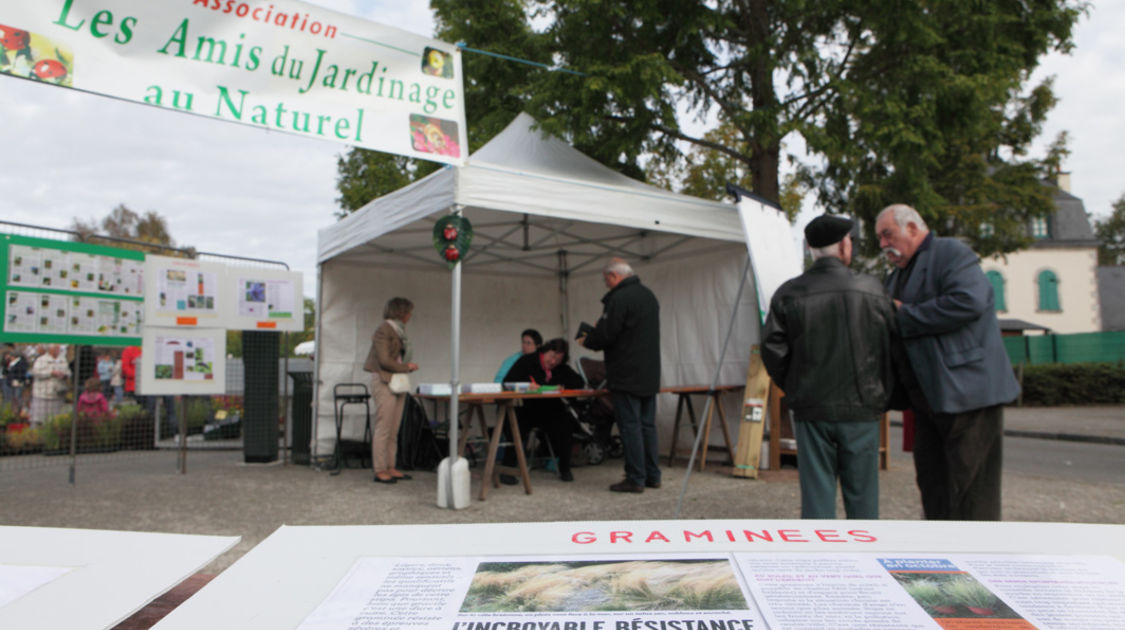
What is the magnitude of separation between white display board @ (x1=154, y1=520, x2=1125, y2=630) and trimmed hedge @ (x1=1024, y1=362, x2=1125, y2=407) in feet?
64.8

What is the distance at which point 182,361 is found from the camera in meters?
6.28

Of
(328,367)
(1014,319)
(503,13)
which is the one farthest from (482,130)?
(1014,319)

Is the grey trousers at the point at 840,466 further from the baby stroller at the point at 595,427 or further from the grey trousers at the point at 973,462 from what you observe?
the baby stroller at the point at 595,427

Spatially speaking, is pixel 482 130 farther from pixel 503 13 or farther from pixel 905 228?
pixel 905 228

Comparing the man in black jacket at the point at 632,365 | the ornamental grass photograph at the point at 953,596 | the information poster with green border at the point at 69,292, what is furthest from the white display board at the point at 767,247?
the information poster with green border at the point at 69,292

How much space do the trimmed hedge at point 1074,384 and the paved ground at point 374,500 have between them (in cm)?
1294

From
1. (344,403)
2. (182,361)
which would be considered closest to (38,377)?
(182,361)

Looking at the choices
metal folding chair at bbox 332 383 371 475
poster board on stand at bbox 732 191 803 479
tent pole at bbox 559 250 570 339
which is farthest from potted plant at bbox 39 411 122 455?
poster board on stand at bbox 732 191 803 479

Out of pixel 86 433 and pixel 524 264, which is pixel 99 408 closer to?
pixel 86 433

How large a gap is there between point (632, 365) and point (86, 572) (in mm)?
4735

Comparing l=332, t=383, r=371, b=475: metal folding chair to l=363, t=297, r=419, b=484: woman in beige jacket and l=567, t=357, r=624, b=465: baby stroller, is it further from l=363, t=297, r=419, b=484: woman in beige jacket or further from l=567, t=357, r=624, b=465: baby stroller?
l=567, t=357, r=624, b=465: baby stroller

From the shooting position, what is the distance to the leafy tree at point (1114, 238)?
→ 45250 mm

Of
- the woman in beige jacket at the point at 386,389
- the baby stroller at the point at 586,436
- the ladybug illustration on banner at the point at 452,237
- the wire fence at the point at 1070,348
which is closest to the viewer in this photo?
the ladybug illustration on banner at the point at 452,237

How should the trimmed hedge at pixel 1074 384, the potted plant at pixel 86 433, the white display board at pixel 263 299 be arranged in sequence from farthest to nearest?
the trimmed hedge at pixel 1074 384
the potted plant at pixel 86 433
the white display board at pixel 263 299
